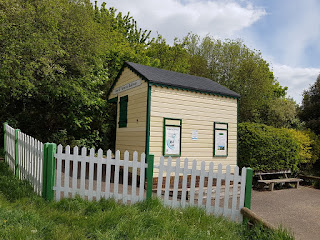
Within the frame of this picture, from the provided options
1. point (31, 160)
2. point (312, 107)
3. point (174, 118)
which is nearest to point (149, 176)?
point (31, 160)

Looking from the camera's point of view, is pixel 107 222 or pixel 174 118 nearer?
pixel 107 222

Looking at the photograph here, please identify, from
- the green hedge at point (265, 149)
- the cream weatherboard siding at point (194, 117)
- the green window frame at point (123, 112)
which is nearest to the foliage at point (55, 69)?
the green window frame at point (123, 112)

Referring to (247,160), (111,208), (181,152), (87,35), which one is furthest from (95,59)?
(111,208)

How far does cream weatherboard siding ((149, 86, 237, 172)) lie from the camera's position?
8430 mm

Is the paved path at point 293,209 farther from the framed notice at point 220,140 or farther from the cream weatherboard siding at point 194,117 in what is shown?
the cream weatherboard siding at point 194,117

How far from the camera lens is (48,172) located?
555 centimetres

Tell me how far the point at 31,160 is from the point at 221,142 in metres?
6.57

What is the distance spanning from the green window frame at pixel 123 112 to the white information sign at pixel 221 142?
3579 mm

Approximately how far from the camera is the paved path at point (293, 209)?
5.70m

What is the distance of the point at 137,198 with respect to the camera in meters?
5.48

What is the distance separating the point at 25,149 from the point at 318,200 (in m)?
9.38

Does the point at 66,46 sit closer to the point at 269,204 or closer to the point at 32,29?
the point at 32,29

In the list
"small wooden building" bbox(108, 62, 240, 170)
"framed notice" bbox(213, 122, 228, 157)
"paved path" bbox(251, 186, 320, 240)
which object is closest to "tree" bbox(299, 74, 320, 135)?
"paved path" bbox(251, 186, 320, 240)

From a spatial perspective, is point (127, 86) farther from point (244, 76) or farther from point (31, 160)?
point (244, 76)
